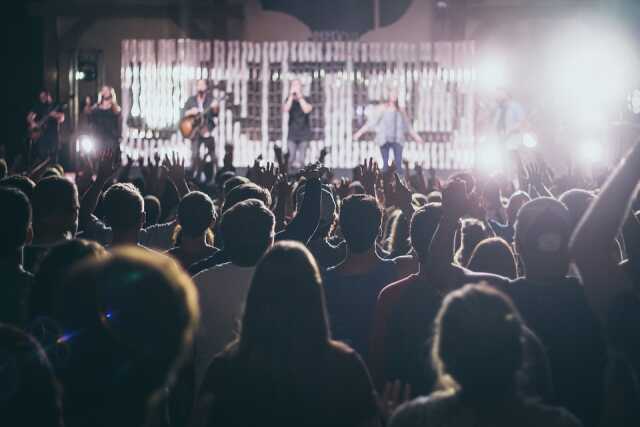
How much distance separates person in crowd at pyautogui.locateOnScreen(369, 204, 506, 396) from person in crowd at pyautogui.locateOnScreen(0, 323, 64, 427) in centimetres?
129

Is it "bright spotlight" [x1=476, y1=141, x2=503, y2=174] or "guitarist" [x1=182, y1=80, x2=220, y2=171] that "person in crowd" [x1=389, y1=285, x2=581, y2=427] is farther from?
"bright spotlight" [x1=476, y1=141, x2=503, y2=174]

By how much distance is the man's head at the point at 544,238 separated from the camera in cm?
282

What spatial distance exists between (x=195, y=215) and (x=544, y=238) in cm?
154

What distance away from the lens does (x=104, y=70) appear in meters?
21.0

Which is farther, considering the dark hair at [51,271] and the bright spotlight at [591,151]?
the bright spotlight at [591,151]

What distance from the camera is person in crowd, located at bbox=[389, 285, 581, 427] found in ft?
6.16

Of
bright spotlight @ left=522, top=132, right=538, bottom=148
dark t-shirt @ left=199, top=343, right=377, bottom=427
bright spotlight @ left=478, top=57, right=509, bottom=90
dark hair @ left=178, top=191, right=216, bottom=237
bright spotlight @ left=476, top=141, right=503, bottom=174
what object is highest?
bright spotlight @ left=478, top=57, right=509, bottom=90

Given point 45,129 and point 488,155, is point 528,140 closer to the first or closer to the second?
point 488,155

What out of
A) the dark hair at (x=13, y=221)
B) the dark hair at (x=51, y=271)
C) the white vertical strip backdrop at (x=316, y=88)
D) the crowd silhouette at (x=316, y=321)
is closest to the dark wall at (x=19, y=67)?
the white vertical strip backdrop at (x=316, y=88)

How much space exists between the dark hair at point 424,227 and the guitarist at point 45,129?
50.8 ft

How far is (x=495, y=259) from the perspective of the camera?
3.50 meters

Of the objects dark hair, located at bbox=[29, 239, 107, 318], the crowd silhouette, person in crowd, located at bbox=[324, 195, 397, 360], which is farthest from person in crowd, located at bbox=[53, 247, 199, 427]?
person in crowd, located at bbox=[324, 195, 397, 360]

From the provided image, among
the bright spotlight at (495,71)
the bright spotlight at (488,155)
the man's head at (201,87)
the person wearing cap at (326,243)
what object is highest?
the bright spotlight at (495,71)

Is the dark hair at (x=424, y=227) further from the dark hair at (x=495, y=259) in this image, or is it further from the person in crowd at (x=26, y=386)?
the person in crowd at (x=26, y=386)
